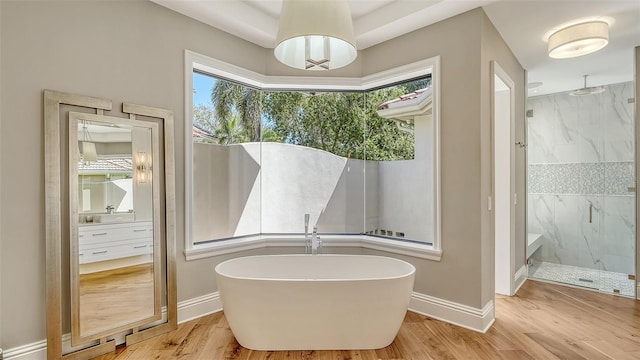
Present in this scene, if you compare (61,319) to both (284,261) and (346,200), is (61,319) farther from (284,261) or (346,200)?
(346,200)

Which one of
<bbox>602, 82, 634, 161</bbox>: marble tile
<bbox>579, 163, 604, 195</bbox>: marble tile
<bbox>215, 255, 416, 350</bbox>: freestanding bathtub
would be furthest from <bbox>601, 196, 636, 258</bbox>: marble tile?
<bbox>215, 255, 416, 350</bbox>: freestanding bathtub

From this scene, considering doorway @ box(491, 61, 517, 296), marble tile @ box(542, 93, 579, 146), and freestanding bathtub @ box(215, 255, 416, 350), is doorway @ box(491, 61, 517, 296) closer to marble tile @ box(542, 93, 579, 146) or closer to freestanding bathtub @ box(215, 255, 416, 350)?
freestanding bathtub @ box(215, 255, 416, 350)

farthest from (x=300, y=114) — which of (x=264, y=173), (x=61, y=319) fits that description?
(x=61, y=319)

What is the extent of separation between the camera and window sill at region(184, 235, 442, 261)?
2912 millimetres

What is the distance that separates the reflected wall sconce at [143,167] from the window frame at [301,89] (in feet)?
1.08

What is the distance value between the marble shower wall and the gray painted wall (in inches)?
72.9

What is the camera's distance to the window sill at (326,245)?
2.91 m

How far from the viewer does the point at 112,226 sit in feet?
7.70

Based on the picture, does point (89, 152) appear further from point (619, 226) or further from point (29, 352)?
point (619, 226)

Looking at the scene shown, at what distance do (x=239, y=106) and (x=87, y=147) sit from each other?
1.47 m

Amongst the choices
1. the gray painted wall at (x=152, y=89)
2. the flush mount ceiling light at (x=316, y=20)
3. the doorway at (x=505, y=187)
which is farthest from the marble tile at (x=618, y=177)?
the flush mount ceiling light at (x=316, y=20)

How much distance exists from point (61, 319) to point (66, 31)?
1858 millimetres

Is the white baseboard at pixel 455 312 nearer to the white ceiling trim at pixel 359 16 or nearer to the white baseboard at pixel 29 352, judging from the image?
the white ceiling trim at pixel 359 16

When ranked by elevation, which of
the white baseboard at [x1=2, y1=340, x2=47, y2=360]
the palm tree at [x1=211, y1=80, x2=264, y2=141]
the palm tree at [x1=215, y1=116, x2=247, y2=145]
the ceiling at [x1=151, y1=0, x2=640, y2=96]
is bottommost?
the white baseboard at [x1=2, y1=340, x2=47, y2=360]
